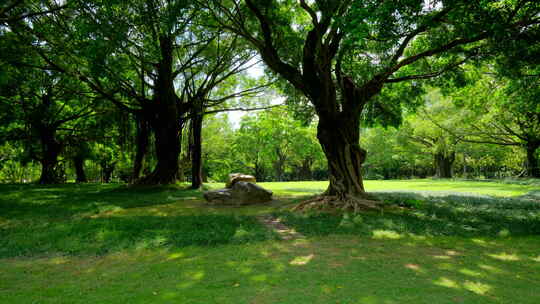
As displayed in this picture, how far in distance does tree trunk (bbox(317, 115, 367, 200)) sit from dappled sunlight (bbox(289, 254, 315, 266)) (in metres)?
6.20

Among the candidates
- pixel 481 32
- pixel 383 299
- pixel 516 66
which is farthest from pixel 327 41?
pixel 383 299

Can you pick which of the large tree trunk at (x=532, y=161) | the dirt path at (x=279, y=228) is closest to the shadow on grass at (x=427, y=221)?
the dirt path at (x=279, y=228)

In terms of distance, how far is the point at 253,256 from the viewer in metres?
5.25

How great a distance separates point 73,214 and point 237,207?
5.57m

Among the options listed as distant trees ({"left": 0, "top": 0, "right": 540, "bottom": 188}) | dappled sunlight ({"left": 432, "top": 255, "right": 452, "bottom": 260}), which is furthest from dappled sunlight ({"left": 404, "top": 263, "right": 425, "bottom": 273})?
distant trees ({"left": 0, "top": 0, "right": 540, "bottom": 188})

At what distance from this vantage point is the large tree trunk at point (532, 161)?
2498cm

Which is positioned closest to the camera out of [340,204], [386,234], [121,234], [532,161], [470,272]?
[470,272]

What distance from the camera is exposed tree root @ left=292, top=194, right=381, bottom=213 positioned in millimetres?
10188

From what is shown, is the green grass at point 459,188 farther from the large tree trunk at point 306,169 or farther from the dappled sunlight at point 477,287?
the large tree trunk at point 306,169

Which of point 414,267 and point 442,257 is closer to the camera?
point 414,267

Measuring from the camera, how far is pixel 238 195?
40.9ft

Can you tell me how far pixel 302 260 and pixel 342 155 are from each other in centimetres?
724

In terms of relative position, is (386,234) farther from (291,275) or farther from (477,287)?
(291,275)

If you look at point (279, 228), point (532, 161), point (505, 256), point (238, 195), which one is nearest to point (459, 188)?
point (532, 161)
